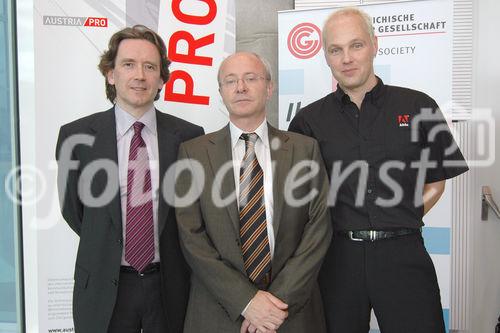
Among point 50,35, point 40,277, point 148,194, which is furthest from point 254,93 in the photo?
point 40,277

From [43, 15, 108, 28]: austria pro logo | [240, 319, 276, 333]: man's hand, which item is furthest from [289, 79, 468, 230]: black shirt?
[43, 15, 108, 28]: austria pro logo

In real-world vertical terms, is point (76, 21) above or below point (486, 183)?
above

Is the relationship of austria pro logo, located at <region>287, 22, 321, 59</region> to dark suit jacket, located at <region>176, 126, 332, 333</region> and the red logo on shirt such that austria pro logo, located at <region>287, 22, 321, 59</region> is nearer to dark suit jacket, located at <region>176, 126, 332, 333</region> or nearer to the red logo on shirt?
the red logo on shirt

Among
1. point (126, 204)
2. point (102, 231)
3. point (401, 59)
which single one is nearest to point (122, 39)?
point (126, 204)

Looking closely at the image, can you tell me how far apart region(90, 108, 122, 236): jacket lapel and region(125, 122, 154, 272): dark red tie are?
2.2 inches

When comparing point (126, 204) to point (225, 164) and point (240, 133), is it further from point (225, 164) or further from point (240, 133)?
point (240, 133)

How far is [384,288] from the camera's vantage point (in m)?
2.03

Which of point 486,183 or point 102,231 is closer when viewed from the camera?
point 102,231

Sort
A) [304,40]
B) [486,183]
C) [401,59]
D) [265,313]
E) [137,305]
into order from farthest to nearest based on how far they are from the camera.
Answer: [486,183]
[304,40]
[401,59]
[137,305]
[265,313]

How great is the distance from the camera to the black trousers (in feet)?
6.68

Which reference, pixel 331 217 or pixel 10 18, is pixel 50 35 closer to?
pixel 10 18

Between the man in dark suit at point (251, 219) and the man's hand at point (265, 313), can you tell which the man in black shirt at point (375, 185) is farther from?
the man's hand at point (265, 313)

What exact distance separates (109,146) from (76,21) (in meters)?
1.52

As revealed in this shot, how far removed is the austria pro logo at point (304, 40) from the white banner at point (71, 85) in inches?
19.5
